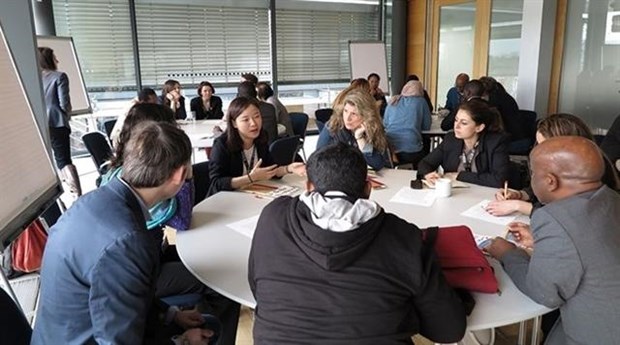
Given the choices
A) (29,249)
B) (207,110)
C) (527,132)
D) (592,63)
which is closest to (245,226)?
(29,249)

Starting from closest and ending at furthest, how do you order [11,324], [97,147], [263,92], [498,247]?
[11,324] → [498,247] → [97,147] → [263,92]

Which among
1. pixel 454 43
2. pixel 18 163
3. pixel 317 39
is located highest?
pixel 317 39

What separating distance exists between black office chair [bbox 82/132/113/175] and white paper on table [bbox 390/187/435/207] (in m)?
2.32

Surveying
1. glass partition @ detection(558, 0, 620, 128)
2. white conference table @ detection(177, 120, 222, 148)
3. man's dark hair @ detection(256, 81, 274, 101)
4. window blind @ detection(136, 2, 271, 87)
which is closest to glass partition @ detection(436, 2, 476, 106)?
glass partition @ detection(558, 0, 620, 128)

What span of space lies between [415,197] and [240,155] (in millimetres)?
1071

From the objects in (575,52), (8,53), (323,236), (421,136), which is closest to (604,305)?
(323,236)

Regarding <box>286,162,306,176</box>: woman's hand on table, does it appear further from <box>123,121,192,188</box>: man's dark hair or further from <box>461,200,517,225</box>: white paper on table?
<box>123,121,192,188</box>: man's dark hair

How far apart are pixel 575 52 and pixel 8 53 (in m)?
6.36

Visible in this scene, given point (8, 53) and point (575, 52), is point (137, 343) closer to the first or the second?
point (8, 53)

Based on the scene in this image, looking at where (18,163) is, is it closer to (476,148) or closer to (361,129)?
(361,129)

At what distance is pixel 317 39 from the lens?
859 centimetres

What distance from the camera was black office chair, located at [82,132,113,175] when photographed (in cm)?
363

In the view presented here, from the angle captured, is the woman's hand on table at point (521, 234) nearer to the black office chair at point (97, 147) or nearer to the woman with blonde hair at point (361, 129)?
the woman with blonde hair at point (361, 129)

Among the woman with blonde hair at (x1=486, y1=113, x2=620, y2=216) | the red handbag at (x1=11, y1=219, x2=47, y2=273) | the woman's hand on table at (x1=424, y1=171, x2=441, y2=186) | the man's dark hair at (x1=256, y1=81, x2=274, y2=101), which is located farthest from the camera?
the man's dark hair at (x1=256, y1=81, x2=274, y2=101)
